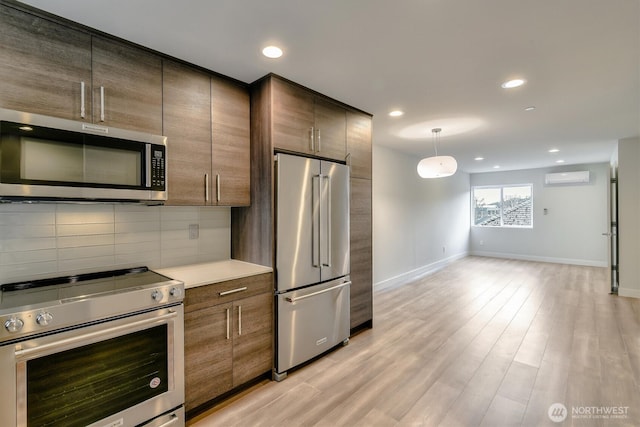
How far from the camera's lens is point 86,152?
176 centimetres

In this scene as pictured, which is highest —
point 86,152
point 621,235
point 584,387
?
point 86,152

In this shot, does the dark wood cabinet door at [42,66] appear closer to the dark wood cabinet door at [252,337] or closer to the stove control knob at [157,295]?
the stove control knob at [157,295]

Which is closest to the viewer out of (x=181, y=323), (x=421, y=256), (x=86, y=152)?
(x=86, y=152)

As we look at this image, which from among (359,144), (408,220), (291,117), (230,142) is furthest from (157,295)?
(408,220)

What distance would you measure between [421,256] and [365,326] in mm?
3403

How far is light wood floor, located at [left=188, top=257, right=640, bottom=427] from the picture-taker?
80.3 inches

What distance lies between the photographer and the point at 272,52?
213 centimetres

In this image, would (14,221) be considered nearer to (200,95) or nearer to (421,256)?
(200,95)

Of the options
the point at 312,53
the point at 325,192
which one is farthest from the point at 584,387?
the point at 312,53

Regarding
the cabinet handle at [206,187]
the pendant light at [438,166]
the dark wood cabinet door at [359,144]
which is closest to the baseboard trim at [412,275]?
the pendant light at [438,166]

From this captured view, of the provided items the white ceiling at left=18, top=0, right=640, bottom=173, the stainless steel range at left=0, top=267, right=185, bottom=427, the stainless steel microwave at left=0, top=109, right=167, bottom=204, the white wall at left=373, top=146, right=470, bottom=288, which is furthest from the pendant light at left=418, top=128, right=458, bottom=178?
the stainless steel range at left=0, top=267, right=185, bottom=427

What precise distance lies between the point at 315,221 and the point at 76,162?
5.65ft

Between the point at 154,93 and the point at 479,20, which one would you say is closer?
the point at 479,20

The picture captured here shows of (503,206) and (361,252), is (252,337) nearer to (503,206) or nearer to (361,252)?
(361,252)
